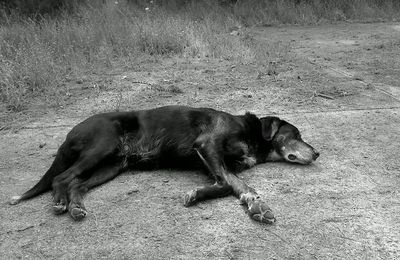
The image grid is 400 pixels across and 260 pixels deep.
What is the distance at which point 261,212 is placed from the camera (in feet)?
11.0

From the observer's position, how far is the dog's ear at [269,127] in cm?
467

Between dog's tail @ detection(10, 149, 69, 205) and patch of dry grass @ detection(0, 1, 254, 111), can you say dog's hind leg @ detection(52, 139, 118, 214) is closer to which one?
dog's tail @ detection(10, 149, 69, 205)

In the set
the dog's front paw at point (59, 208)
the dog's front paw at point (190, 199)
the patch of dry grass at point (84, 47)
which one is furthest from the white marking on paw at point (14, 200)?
the patch of dry grass at point (84, 47)

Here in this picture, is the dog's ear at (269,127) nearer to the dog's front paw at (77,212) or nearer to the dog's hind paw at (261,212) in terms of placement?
the dog's hind paw at (261,212)

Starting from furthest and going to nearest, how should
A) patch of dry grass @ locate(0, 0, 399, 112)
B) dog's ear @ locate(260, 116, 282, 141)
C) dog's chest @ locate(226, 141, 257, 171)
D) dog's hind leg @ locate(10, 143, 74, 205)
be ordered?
patch of dry grass @ locate(0, 0, 399, 112) → dog's ear @ locate(260, 116, 282, 141) → dog's chest @ locate(226, 141, 257, 171) → dog's hind leg @ locate(10, 143, 74, 205)

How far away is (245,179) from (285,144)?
27.5 inches

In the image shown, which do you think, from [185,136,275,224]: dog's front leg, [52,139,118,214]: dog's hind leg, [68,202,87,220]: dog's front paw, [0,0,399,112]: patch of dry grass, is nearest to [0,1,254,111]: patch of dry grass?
[0,0,399,112]: patch of dry grass

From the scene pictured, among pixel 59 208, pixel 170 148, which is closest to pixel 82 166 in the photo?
pixel 59 208

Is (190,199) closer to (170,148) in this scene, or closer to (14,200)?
(170,148)

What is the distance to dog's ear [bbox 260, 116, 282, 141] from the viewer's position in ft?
15.3

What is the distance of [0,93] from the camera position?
6.63 metres

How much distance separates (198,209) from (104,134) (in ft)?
4.24

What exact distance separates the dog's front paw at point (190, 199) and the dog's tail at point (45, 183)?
1.25 meters

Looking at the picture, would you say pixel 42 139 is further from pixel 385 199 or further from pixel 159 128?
pixel 385 199
